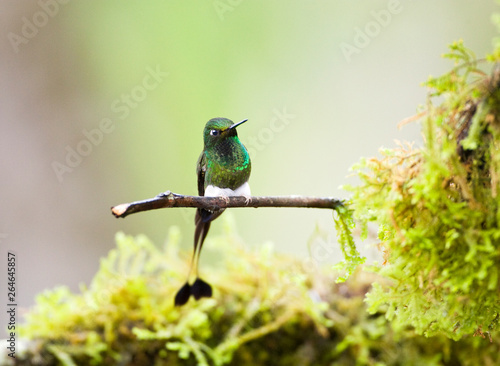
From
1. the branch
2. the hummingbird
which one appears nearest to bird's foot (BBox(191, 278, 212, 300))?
the hummingbird

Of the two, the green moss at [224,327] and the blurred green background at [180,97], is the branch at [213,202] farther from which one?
the blurred green background at [180,97]

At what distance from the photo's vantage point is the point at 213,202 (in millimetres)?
944

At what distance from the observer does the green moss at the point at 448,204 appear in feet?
2.54

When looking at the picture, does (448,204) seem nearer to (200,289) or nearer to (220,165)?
(220,165)

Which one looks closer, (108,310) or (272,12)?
(108,310)

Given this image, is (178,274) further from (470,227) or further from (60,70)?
(60,70)

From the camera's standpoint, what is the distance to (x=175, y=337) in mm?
1632

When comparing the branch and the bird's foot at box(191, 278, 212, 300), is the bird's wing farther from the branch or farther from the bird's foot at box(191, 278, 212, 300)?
the branch

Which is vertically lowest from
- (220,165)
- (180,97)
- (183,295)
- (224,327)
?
(224,327)

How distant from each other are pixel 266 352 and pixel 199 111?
9.44ft

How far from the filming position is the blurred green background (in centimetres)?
417

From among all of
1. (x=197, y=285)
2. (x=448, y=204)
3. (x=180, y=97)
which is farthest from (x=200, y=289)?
(x=180, y=97)

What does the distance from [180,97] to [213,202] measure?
358cm

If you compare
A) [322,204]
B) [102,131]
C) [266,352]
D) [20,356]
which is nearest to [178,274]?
[266,352]
